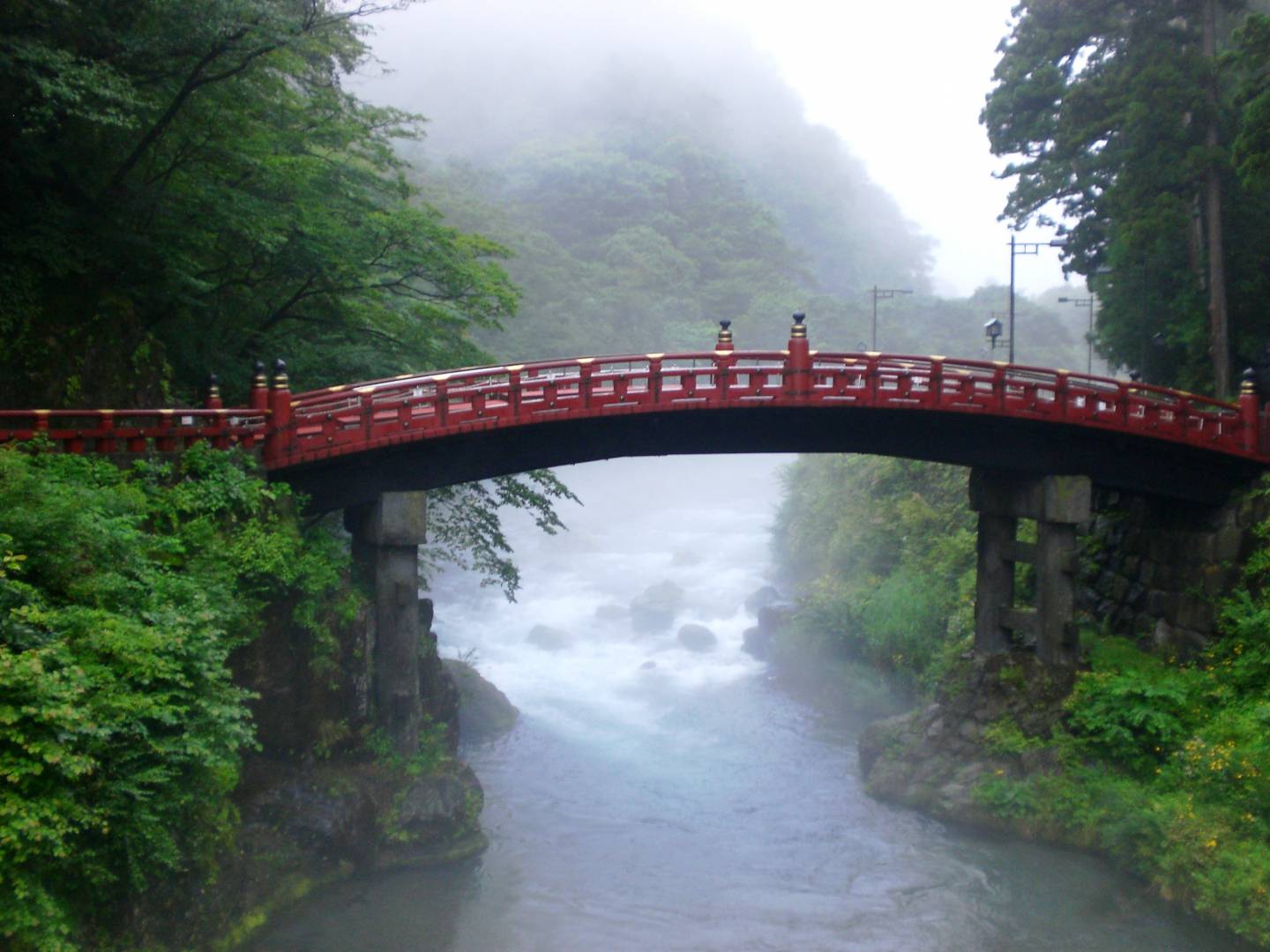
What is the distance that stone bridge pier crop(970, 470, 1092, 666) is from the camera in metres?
20.3

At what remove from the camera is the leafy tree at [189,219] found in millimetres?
16375

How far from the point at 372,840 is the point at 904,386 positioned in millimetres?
11276

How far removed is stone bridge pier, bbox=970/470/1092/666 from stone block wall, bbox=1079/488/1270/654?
6.34ft

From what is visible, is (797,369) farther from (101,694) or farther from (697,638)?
(697,638)

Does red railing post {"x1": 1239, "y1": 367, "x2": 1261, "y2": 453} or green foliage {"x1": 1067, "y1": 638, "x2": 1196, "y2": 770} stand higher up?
red railing post {"x1": 1239, "y1": 367, "x2": 1261, "y2": 453}

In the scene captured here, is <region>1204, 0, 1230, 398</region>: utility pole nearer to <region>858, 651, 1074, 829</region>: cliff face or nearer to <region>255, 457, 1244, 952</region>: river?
<region>858, 651, 1074, 829</region>: cliff face

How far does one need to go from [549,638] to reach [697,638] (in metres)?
5.07

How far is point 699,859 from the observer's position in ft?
64.1

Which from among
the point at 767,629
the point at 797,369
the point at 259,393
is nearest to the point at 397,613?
the point at 259,393

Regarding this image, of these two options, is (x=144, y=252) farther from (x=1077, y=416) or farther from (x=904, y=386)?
(x=1077, y=416)

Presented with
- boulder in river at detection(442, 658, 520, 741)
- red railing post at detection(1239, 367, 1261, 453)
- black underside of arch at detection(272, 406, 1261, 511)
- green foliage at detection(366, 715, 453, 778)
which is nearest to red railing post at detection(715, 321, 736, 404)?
black underside of arch at detection(272, 406, 1261, 511)

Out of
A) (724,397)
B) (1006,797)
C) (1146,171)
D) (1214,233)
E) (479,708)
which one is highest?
(1146,171)

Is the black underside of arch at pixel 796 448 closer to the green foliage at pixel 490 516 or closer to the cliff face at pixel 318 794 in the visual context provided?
the cliff face at pixel 318 794

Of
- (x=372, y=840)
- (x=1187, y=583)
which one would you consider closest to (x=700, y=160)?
(x=1187, y=583)
